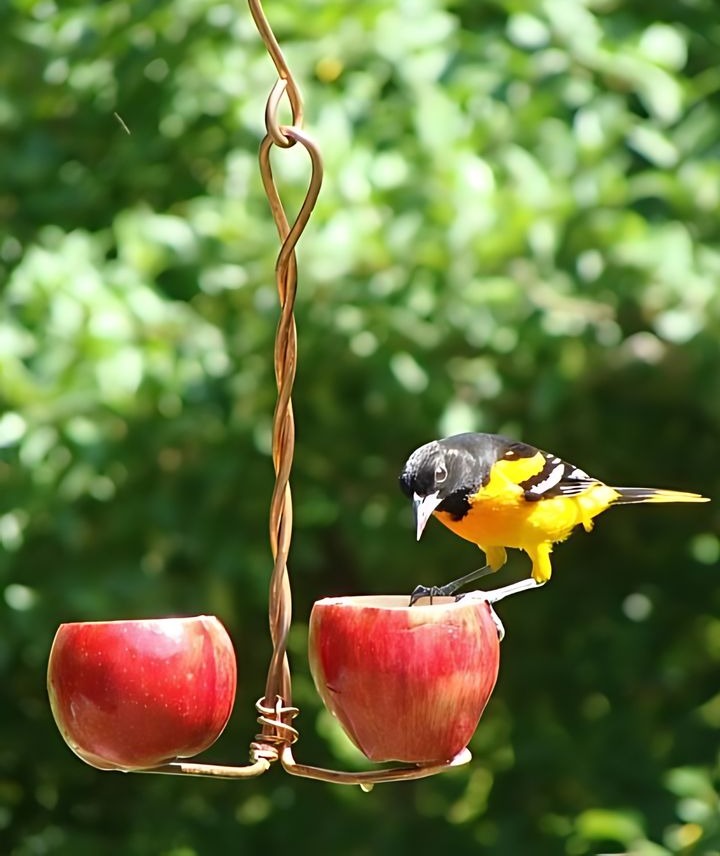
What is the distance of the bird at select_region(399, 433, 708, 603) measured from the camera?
2111 mm

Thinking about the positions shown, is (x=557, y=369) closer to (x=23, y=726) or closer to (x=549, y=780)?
(x=549, y=780)

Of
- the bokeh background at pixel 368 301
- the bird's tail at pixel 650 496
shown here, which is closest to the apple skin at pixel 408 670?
the bird's tail at pixel 650 496

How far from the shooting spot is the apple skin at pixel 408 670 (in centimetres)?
160

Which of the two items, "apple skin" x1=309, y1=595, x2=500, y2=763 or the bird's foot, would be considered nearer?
"apple skin" x1=309, y1=595, x2=500, y2=763

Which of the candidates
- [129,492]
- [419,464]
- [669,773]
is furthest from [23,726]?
[419,464]

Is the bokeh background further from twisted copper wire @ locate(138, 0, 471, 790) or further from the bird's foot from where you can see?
twisted copper wire @ locate(138, 0, 471, 790)

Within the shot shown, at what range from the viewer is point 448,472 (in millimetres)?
2092

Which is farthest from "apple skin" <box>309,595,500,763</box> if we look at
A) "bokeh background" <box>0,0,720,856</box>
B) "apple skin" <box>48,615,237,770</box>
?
"bokeh background" <box>0,0,720,856</box>

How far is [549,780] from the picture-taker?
378 cm

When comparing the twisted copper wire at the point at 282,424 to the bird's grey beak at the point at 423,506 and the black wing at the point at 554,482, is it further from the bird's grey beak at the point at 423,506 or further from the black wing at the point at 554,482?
the black wing at the point at 554,482

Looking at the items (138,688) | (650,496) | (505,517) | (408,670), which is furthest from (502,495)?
(138,688)

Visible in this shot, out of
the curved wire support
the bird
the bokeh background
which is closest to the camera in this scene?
the curved wire support

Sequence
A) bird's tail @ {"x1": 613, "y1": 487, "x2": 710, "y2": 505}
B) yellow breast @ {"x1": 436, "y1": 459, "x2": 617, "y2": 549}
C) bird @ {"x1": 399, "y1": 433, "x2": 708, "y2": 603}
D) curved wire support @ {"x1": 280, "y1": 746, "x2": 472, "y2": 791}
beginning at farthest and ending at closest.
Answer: bird's tail @ {"x1": 613, "y1": 487, "x2": 710, "y2": 505}
yellow breast @ {"x1": 436, "y1": 459, "x2": 617, "y2": 549}
bird @ {"x1": 399, "y1": 433, "x2": 708, "y2": 603}
curved wire support @ {"x1": 280, "y1": 746, "x2": 472, "y2": 791}

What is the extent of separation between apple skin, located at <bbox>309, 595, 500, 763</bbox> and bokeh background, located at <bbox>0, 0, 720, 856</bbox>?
136 centimetres
